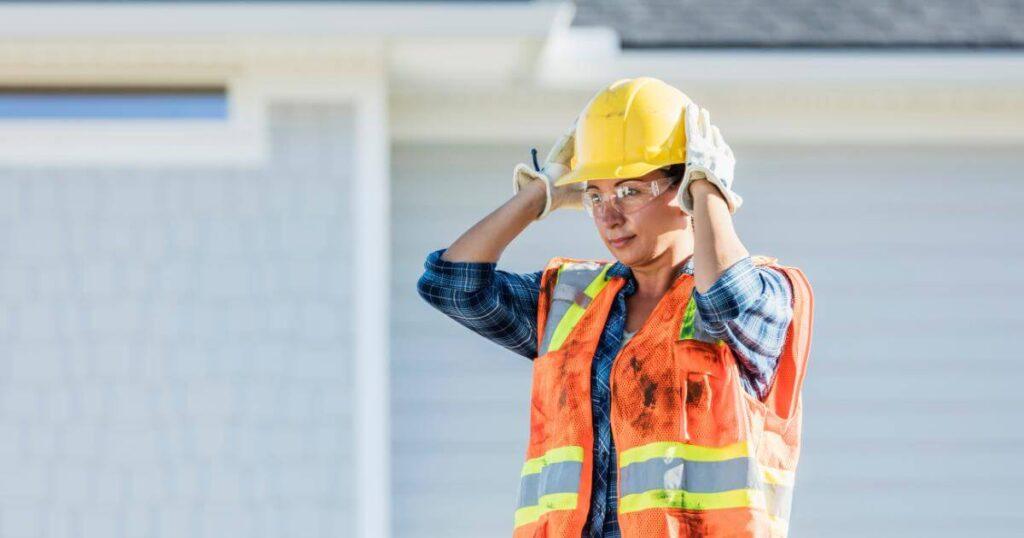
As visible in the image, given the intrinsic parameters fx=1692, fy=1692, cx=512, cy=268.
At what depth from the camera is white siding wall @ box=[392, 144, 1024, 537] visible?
26.5 ft

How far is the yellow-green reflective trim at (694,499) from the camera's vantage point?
3.46 metres

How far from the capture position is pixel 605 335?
12.5 ft

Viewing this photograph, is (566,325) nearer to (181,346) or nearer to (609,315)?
(609,315)

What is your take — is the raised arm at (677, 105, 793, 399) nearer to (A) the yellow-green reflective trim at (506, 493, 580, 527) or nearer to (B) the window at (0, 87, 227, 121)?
(A) the yellow-green reflective trim at (506, 493, 580, 527)

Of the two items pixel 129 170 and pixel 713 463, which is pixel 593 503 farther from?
pixel 129 170

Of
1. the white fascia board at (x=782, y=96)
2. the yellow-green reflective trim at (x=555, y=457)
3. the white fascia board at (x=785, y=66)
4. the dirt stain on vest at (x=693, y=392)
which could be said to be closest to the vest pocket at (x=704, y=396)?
the dirt stain on vest at (x=693, y=392)

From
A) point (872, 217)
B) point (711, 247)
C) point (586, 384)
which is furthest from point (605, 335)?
point (872, 217)

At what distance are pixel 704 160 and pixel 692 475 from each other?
663 mm

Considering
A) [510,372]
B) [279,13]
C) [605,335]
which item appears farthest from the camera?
[510,372]

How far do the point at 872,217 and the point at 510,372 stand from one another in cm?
195

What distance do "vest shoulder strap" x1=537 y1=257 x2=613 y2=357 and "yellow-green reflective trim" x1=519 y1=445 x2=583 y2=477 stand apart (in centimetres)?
24

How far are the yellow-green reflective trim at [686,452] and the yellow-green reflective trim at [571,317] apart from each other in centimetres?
36

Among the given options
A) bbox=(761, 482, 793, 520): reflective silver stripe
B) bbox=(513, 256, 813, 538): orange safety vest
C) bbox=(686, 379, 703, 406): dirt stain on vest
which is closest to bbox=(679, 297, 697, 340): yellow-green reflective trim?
bbox=(513, 256, 813, 538): orange safety vest

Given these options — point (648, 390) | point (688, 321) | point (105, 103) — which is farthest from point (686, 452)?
point (105, 103)
